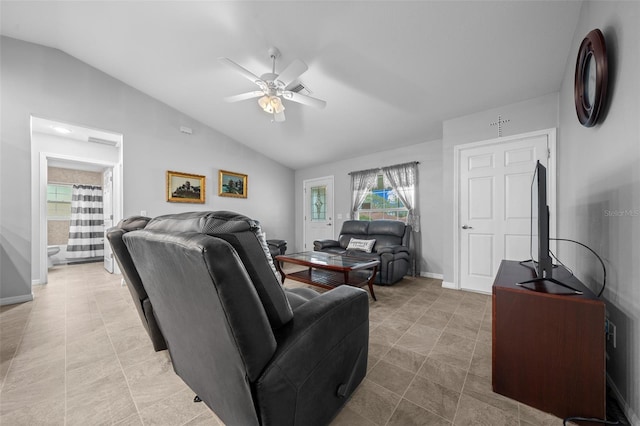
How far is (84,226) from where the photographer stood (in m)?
5.66

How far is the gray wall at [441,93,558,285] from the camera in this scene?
2773 millimetres

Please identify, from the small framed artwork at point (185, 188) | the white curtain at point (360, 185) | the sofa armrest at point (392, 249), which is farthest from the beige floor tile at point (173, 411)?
the white curtain at point (360, 185)

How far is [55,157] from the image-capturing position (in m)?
3.85

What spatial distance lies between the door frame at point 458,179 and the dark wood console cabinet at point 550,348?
190 centimetres

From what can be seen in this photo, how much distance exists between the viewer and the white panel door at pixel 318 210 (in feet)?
18.6

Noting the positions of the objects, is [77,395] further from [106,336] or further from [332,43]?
[332,43]

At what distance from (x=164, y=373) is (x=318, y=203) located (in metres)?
4.71

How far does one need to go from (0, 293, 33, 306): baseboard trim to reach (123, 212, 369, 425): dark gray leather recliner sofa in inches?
128

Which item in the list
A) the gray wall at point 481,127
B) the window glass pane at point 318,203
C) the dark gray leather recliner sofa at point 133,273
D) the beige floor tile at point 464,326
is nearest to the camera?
the dark gray leather recliner sofa at point 133,273

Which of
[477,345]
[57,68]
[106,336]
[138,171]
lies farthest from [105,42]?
[477,345]

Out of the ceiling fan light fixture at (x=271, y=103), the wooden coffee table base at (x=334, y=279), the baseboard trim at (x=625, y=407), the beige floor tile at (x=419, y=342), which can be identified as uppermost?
the ceiling fan light fixture at (x=271, y=103)

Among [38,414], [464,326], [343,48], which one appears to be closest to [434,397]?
[464,326]

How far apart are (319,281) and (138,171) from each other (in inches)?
138

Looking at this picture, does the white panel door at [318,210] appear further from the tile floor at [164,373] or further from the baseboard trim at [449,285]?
the tile floor at [164,373]
